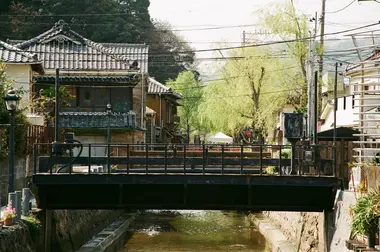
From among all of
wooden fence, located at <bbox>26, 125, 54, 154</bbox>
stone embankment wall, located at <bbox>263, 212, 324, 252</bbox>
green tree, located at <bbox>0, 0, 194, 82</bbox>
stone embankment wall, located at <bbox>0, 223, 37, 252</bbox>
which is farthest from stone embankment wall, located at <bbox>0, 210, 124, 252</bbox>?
green tree, located at <bbox>0, 0, 194, 82</bbox>

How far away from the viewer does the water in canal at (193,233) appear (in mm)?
33094

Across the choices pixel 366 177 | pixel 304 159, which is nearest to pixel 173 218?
A: pixel 304 159

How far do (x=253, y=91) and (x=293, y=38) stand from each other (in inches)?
329

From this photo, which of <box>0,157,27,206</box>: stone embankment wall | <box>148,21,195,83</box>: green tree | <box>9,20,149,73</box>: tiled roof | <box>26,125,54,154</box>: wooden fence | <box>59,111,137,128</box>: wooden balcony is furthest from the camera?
<box>148,21,195,83</box>: green tree

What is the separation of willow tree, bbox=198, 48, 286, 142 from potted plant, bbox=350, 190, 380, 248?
33.0m

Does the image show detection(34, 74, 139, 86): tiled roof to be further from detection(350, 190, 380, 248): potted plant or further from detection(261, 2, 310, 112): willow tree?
detection(350, 190, 380, 248): potted plant

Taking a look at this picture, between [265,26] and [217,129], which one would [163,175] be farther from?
[217,129]

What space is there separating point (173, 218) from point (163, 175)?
23669 millimetres

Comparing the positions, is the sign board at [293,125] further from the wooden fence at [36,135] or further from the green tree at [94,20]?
the green tree at [94,20]

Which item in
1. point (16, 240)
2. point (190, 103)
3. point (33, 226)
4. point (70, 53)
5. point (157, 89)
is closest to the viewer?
point (16, 240)

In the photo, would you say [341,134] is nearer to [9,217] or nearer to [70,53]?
[9,217]

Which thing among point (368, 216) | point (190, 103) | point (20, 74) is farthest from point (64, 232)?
point (190, 103)

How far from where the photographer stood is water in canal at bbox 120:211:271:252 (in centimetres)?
3309

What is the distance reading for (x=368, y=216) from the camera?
18.5 m
